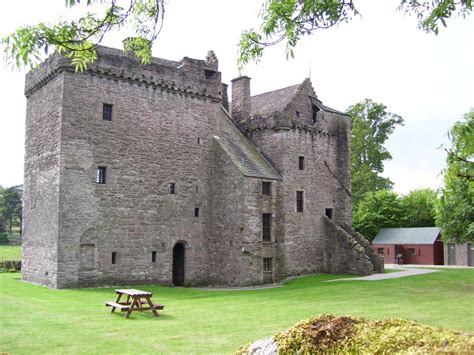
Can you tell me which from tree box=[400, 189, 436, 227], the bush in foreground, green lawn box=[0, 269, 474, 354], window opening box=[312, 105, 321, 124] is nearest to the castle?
window opening box=[312, 105, 321, 124]

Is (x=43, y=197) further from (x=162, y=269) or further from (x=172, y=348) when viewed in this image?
(x=172, y=348)

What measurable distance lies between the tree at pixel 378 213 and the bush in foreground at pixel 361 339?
158 feet

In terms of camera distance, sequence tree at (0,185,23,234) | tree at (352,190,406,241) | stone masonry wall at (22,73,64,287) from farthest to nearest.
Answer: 1. tree at (0,185,23,234)
2. tree at (352,190,406,241)
3. stone masonry wall at (22,73,64,287)

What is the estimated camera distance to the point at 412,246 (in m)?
47.1

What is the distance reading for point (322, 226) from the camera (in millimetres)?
33094

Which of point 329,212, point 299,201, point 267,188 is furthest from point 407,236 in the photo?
point 267,188

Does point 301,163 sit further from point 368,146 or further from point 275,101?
point 368,146

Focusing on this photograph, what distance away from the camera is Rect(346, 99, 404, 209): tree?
53656 mm

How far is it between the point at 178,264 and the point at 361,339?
25.6 meters

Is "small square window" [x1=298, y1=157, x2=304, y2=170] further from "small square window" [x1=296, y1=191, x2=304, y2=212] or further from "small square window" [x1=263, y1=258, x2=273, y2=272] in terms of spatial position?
"small square window" [x1=263, y1=258, x2=273, y2=272]

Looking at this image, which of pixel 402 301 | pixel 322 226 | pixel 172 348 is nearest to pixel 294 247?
pixel 322 226

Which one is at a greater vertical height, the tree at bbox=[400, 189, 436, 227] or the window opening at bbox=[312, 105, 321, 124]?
the window opening at bbox=[312, 105, 321, 124]

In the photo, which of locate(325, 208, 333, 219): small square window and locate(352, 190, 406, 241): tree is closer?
locate(325, 208, 333, 219): small square window

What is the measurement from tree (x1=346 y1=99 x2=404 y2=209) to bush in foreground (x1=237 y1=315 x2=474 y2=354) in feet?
165
